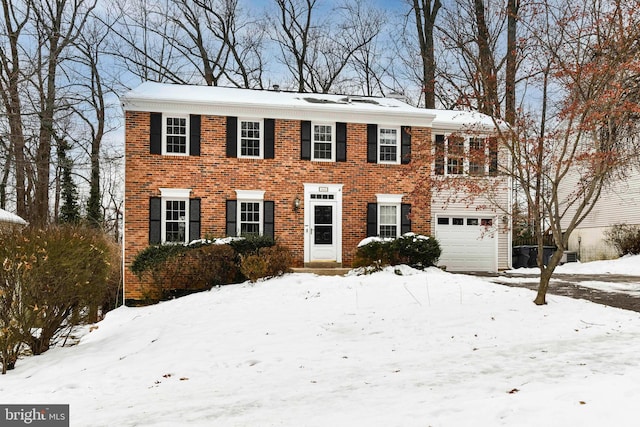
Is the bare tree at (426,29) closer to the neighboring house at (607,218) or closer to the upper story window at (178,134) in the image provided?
the neighboring house at (607,218)

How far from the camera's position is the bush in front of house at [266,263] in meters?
12.9

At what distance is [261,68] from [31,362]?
915 inches

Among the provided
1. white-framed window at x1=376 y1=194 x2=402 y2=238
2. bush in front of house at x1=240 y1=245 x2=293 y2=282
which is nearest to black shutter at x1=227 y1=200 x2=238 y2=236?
bush in front of house at x1=240 y1=245 x2=293 y2=282

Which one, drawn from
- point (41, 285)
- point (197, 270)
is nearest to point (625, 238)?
point (197, 270)

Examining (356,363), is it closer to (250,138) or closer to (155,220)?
(155,220)

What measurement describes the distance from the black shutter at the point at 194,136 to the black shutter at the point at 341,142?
175 inches

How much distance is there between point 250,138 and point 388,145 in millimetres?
4595

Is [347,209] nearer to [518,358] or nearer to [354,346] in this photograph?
[354,346]

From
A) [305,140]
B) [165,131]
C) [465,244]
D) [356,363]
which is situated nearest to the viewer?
[356,363]

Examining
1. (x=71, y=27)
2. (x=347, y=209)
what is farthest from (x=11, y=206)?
(x=347, y=209)

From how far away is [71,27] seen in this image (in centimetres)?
2180

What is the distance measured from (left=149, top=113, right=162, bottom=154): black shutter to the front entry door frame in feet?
15.4

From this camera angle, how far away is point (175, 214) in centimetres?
1523

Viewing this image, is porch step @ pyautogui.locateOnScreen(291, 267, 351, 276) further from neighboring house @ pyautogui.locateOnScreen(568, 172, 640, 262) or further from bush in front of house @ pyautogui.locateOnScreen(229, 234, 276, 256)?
neighboring house @ pyautogui.locateOnScreen(568, 172, 640, 262)
